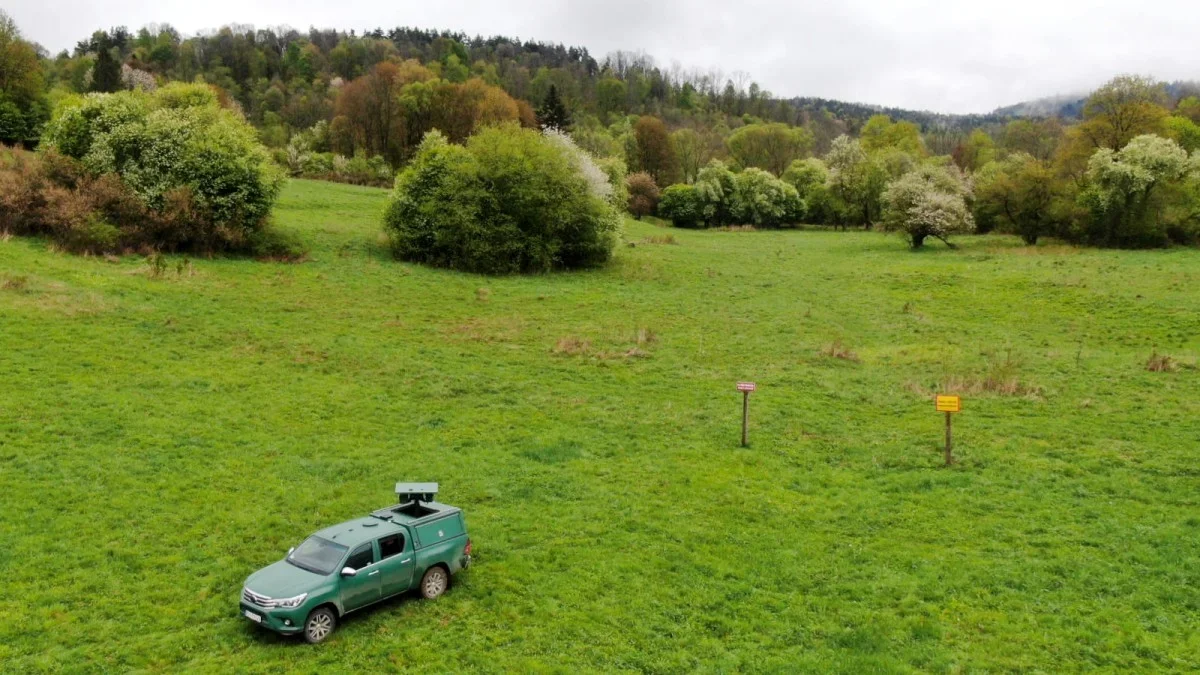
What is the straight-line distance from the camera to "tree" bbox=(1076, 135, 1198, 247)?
175 ft

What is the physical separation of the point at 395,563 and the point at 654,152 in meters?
95.8

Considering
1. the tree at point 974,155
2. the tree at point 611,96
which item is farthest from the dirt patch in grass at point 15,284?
the tree at point 611,96

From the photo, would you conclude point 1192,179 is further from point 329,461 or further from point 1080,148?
point 329,461

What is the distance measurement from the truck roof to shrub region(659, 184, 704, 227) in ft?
239

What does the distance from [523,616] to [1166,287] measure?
4235 cm

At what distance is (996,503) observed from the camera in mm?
18266

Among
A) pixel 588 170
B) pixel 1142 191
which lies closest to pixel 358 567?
pixel 588 170

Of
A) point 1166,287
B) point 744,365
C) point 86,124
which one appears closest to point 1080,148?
point 1166,287

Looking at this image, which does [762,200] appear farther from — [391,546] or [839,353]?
[391,546]

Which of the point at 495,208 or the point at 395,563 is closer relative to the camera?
the point at 395,563

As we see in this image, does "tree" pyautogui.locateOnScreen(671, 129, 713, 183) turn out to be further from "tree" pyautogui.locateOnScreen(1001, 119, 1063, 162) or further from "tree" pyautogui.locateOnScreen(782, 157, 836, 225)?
"tree" pyautogui.locateOnScreen(1001, 119, 1063, 162)

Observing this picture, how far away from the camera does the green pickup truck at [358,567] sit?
41.4ft

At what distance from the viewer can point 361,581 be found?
13242 mm

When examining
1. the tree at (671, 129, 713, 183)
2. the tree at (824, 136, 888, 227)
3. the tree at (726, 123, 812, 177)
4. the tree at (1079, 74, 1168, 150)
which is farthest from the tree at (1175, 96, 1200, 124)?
the tree at (671, 129, 713, 183)
